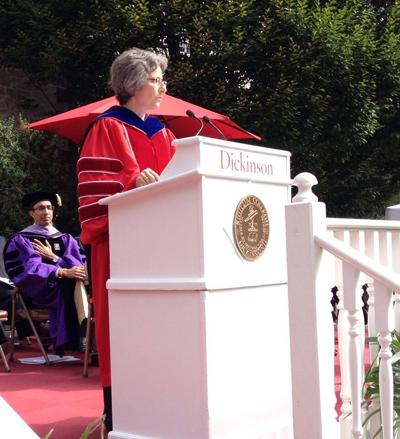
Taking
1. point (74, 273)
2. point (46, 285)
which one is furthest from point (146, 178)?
point (46, 285)

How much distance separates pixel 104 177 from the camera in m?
3.23

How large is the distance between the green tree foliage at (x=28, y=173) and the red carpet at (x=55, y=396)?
120 inches

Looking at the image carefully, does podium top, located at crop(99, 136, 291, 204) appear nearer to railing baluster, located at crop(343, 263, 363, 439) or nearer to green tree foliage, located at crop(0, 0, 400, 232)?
railing baluster, located at crop(343, 263, 363, 439)

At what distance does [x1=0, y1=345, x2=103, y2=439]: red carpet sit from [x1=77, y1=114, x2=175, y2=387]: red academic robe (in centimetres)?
60

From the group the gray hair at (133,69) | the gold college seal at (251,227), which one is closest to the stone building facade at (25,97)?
the gray hair at (133,69)

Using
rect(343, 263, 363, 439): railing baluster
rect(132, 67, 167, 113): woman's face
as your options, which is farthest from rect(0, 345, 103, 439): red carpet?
rect(132, 67, 167, 113): woman's face

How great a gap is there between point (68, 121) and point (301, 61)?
145 inches

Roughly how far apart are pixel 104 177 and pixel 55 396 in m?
1.91

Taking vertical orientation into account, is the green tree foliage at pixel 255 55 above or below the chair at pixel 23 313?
above

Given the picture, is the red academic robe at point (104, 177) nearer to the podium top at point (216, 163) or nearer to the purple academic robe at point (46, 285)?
the podium top at point (216, 163)

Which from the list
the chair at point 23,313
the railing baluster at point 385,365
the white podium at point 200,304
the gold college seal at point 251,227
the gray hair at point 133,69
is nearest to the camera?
the railing baluster at point 385,365

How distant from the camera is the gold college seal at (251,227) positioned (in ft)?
9.45

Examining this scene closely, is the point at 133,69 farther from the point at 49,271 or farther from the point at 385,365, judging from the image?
the point at 49,271

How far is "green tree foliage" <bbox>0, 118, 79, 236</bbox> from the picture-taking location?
881 cm
